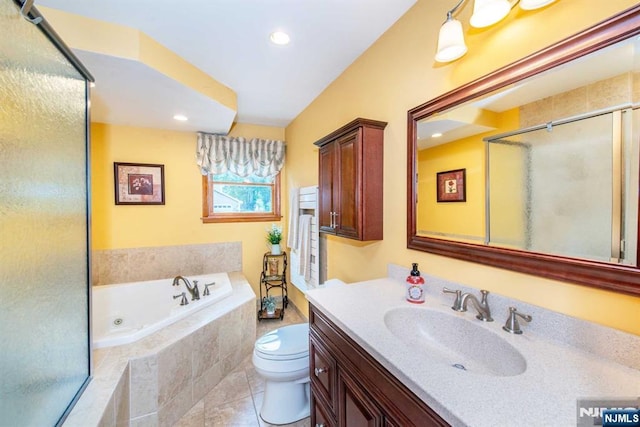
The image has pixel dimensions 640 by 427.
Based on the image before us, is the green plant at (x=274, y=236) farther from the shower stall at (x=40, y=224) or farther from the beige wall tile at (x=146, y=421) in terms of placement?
the shower stall at (x=40, y=224)

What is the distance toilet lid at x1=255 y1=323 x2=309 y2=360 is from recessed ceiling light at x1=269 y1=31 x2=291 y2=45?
2051 millimetres

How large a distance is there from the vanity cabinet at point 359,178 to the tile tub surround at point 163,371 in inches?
50.7

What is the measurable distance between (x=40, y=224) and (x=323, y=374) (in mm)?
1331

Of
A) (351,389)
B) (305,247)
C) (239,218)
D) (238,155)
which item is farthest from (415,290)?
(238,155)

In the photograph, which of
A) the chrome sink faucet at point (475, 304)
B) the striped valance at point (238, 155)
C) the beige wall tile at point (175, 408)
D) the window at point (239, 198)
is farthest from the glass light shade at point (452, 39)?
the window at point (239, 198)

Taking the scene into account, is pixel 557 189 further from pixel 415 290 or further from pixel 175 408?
pixel 175 408

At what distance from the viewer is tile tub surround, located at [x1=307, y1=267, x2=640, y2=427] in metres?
0.59

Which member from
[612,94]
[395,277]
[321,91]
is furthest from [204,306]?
[612,94]

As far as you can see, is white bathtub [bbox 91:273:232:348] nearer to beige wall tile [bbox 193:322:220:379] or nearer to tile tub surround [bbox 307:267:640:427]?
beige wall tile [bbox 193:322:220:379]

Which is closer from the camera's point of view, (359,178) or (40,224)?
(40,224)

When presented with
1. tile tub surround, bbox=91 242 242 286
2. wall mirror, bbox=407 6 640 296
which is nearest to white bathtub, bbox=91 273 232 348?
tile tub surround, bbox=91 242 242 286

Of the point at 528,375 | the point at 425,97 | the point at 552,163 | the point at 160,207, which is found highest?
the point at 425,97

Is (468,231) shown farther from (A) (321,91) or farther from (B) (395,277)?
(A) (321,91)

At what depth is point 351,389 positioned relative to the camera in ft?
3.35
